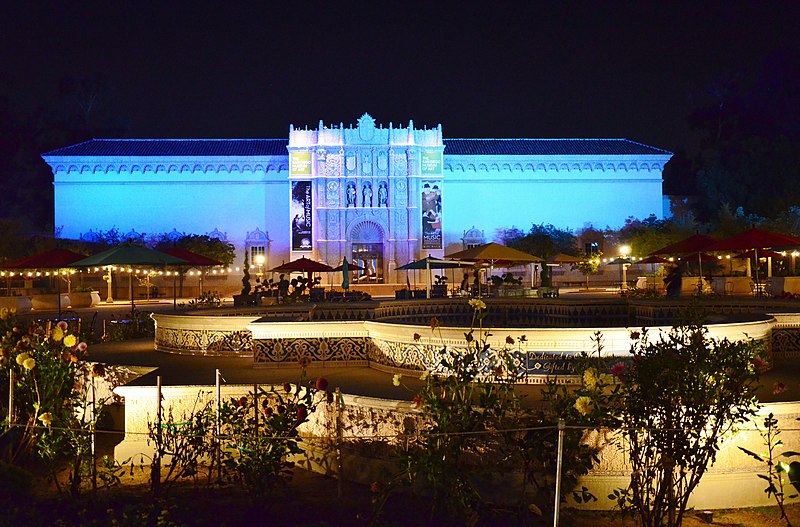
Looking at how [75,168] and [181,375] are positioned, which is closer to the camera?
[181,375]

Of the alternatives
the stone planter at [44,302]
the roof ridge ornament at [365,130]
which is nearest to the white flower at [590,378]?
the stone planter at [44,302]

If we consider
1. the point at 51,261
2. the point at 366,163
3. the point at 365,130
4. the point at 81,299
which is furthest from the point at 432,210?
the point at 51,261

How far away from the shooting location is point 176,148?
43.7 metres

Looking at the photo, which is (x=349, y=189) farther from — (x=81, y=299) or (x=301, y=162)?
(x=81, y=299)

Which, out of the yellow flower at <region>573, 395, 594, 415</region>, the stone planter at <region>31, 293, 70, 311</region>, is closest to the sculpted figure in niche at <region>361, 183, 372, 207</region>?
the stone planter at <region>31, 293, 70, 311</region>

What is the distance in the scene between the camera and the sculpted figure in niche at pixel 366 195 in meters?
43.6

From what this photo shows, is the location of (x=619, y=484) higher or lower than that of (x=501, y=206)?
lower

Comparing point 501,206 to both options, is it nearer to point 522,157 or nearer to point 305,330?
point 522,157

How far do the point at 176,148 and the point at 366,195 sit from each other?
35.3 ft

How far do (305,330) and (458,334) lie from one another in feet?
7.41

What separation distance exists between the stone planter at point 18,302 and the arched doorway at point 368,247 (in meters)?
20.7

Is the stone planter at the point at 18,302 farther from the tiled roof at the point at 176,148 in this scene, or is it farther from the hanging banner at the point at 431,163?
the hanging banner at the point at 431,163

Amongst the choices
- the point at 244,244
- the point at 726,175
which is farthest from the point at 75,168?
the point at 726,175

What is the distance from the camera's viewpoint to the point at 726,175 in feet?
148
